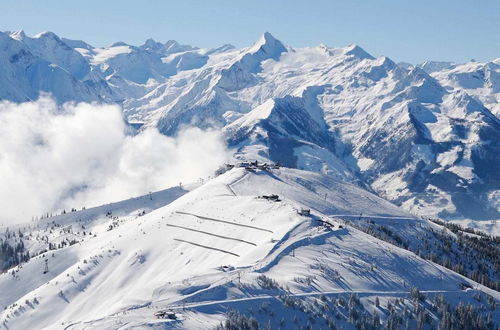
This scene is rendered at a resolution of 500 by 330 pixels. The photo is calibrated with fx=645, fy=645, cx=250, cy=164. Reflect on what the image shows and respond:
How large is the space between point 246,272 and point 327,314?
947 inches

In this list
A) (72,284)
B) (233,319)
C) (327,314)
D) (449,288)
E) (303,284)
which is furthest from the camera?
(72,284)

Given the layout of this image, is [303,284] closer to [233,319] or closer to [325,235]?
[233,319]

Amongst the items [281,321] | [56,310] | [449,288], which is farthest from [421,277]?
[56,310]

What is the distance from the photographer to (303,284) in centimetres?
14025

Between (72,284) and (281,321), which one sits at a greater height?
(72,284)

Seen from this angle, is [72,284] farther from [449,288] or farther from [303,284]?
[449,288]

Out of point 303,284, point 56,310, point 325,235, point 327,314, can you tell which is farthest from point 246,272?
Answer: point 56,310

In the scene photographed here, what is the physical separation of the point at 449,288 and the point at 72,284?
10607 cm

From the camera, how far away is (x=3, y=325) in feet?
564

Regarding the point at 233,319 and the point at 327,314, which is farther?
the point at 327,314

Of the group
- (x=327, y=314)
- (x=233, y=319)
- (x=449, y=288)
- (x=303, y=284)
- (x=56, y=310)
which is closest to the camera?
(x=233, y=319)

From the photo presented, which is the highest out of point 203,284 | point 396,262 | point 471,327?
point 396,262

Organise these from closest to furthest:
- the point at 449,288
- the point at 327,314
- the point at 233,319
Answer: the point at 233,319 → the point at 327,314 → the point at 449,288

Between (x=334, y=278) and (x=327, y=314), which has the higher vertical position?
(x=334, y=278)
